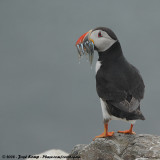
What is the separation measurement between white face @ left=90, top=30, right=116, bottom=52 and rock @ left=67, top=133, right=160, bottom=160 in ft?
7.49

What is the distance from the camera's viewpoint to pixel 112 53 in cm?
856

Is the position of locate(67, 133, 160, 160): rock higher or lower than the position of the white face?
lower

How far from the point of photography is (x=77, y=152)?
8.22 meters

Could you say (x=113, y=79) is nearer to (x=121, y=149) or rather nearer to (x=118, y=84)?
(x=118, y=84)

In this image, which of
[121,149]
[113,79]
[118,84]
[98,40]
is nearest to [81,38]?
[98,40]

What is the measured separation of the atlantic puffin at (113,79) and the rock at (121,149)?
43 centimetres

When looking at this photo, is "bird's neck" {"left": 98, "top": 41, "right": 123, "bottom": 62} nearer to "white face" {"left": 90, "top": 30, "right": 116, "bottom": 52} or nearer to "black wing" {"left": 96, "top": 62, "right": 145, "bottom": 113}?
"white face" {"left": 90, "top": 30, "right": 116, "bottom": 52}

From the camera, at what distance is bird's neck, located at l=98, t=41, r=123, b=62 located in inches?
336

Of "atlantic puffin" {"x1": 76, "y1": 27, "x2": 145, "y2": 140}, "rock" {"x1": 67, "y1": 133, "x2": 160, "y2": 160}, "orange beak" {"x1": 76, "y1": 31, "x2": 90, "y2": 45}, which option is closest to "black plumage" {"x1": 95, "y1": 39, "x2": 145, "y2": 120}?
"atlantic puffin" {"x1": 76, "y1": 27, "x2": 145, "y2": 140}

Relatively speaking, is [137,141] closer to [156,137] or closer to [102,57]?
[156,137]

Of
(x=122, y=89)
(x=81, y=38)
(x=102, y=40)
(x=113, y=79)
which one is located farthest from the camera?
(x=81, y=38)

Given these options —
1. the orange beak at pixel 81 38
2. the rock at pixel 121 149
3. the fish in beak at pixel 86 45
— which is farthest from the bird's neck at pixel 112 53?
the rock at pixel 121 149

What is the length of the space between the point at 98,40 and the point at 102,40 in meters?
0.10

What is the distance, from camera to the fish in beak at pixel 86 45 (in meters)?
8.72
